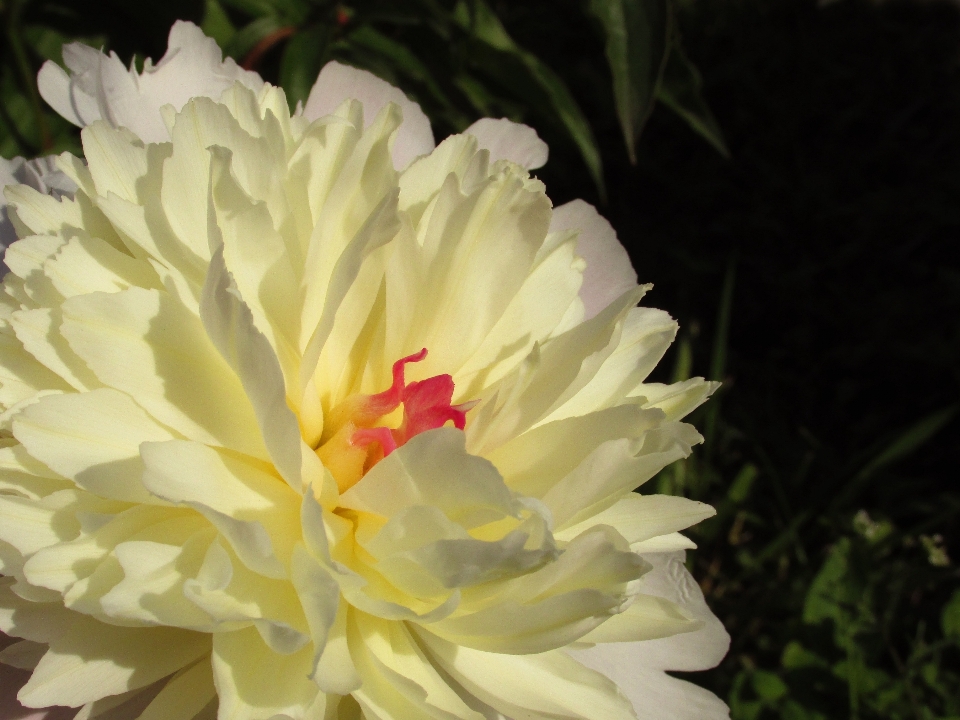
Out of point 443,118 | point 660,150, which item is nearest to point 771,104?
point 660,150

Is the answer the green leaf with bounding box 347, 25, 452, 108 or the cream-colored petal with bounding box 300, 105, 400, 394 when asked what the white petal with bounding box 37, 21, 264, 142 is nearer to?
the cream-colored petal with bounding box 300, 105, 400, 394

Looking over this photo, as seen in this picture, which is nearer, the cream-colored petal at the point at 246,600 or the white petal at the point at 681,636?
the cream-colored petal at the point at 246,600

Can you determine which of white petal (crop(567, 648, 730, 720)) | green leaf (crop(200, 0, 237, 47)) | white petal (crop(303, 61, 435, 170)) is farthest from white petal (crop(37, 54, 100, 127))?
white petal (crop(567, 648, 730, 720))

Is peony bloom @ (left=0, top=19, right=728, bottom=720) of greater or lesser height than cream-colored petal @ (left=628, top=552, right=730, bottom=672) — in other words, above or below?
above

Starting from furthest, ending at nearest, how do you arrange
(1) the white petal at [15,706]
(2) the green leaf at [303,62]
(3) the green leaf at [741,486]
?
(3) the green leaf at [741,486], (2) the green leaf at [303,62], (1) the white petal at [15,706]

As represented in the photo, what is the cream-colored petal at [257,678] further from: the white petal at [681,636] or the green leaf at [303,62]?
the green leaf at [303,62]

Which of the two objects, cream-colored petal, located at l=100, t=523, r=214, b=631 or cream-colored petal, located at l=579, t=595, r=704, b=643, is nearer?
cream-colored petal, located at l=100, t=523, r=214, b=631

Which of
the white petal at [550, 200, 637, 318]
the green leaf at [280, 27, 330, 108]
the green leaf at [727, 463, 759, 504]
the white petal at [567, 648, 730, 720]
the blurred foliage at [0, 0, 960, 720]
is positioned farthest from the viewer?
the green leaf at [727, 463, 759, 504]

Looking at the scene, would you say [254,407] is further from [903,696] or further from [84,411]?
[903,696]

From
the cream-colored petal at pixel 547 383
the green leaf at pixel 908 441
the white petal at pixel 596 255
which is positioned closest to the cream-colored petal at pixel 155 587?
the cream-colored petal at pixel 547 383
